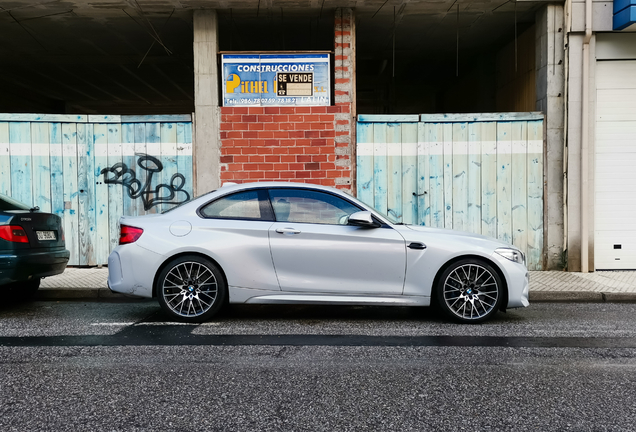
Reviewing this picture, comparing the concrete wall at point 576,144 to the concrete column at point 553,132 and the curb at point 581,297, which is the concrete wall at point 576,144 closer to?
the concrete column at point 553,132

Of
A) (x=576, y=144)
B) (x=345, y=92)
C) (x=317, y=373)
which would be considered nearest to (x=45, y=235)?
(x=317, y=373)

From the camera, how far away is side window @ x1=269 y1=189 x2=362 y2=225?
6.42m

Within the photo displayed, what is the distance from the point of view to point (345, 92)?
34.5 feet

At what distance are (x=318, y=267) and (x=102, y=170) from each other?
5.94 meters

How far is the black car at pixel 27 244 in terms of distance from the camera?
6613 mm

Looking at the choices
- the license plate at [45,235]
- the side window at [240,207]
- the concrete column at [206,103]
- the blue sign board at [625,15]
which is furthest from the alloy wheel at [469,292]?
the blue sign board at [625,15]

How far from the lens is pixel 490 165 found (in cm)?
1062

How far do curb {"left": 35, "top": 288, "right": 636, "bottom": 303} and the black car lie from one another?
0.86 m

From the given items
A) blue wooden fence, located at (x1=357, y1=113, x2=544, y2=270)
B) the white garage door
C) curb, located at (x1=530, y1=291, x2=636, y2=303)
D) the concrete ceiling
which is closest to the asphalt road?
curb, located at (x1=530, y1=291, x2=636, y2=303)

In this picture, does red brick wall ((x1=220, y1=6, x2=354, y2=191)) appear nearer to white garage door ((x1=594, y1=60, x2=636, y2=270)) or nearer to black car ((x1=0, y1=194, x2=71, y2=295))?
black car ((x1=0, y1=194, x2=71, y2=295))

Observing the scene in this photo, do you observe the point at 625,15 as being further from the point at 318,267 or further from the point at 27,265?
the point at 27,265

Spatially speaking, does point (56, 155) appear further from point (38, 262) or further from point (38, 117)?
point (38, 262)

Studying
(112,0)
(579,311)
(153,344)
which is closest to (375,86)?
(112,0)

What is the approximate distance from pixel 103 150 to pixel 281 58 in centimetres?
351
